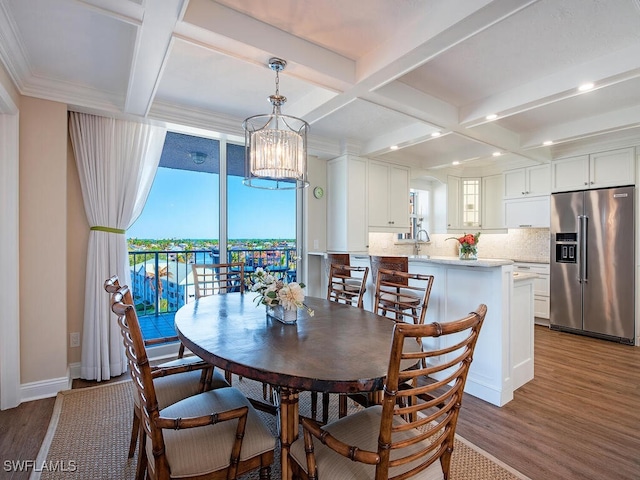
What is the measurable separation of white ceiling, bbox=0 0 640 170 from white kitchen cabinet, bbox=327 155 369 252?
0.89 m

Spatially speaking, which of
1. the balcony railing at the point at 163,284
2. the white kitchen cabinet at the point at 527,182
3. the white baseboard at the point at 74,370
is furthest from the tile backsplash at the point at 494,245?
the white baseboard at the point at 74,370

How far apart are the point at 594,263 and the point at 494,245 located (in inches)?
64.7

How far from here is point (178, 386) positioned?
177 centimetres

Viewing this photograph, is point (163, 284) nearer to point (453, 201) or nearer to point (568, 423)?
point (568, 423)

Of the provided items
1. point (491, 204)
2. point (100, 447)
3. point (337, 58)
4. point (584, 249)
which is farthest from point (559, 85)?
point (100, 447)

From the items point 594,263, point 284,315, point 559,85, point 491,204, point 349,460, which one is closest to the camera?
point 349,460

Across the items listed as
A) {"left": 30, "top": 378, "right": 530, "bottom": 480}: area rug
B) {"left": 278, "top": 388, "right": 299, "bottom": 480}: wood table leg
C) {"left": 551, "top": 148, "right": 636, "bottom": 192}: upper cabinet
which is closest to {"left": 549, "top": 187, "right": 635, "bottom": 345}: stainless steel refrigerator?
{"left": 551, "top": 148, "right": 636, "bottom": 192}: upper cabinet

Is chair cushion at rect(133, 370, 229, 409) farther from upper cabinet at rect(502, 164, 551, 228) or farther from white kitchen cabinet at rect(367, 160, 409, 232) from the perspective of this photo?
upper cabinet at rect(502, 164, 551, 228)

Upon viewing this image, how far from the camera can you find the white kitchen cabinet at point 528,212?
16.1ft

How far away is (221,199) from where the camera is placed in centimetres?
387

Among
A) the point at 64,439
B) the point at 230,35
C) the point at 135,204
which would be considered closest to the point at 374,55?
the point at 230,35

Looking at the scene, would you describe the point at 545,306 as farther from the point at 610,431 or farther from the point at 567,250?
the point at 610,431

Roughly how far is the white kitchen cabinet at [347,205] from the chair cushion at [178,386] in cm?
278

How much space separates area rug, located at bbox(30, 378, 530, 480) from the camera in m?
1.77
